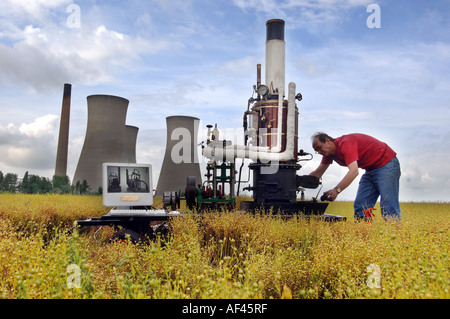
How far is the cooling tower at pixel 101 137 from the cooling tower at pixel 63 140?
10.8 ft

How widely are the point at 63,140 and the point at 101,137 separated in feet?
19.5

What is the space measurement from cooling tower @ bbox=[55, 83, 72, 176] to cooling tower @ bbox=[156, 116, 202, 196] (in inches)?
280

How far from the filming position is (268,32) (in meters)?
8.77

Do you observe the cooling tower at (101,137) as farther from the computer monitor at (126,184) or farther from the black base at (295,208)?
the computer monitor at (126,184)

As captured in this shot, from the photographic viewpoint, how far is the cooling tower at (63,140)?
23.0 meters

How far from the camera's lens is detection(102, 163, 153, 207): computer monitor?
611 centimetres

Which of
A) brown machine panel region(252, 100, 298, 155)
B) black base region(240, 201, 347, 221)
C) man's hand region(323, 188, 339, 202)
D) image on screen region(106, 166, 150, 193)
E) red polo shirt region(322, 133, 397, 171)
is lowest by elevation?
black base region(240, 201, 347, 221)

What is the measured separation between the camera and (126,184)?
6254 millimetres

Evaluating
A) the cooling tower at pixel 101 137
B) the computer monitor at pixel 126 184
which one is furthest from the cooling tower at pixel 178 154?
the computer monitor at pixel 126 184

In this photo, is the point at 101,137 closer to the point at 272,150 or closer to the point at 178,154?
the point at 178,154

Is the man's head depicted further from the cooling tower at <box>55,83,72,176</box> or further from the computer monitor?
the cooling tower at <box>55,83,72,176</box>

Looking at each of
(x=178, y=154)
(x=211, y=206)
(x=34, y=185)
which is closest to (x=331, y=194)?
(x=211, y=206)

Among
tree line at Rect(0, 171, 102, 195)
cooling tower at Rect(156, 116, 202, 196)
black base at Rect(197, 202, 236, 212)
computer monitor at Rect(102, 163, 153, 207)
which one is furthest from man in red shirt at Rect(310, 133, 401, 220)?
tree line at Rect(0, 171, 102, 195)
